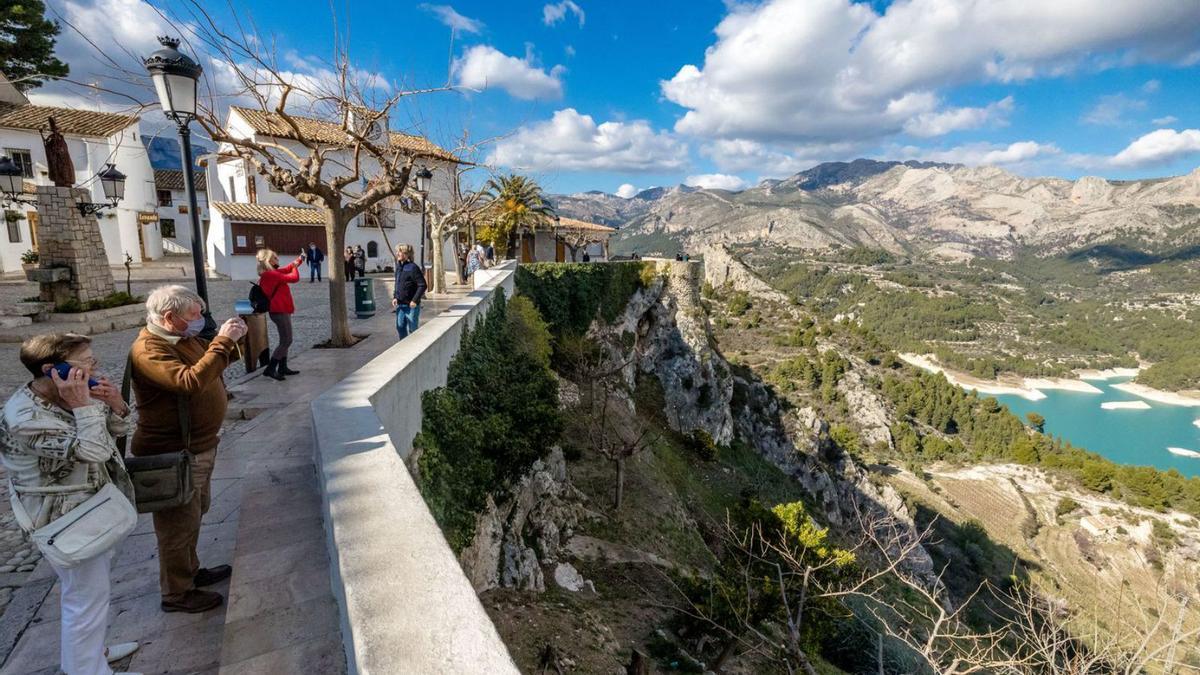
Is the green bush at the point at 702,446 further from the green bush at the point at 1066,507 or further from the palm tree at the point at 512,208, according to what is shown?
the green bush at the point at 1066,507

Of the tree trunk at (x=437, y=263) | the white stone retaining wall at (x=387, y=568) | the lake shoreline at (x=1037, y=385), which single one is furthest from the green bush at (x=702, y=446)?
the lake shoreline at (x=1037, y=385)

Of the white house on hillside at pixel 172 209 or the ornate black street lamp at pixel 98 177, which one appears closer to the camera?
the ornate black street lamp at pixel 98 177

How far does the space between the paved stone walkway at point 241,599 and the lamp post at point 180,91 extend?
2116 millimetres

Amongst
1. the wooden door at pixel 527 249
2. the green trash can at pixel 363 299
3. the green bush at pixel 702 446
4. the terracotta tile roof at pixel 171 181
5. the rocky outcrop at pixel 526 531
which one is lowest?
the green bush at pixel 702 446

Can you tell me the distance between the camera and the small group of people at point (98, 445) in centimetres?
213

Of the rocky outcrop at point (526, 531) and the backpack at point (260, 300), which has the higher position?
the backpack at point (260, 300)

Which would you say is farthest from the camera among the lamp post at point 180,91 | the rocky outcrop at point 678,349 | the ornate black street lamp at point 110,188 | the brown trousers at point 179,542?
the rocky outcrop at point 678,349

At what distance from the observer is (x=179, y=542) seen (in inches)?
108

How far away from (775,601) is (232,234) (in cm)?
2599

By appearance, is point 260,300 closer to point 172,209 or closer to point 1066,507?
point 172,209

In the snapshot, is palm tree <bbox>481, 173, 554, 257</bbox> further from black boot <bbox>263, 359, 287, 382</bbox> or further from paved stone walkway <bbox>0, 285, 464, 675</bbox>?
paved stone walkway <bbox>0, 285, 464, 675</bbox>

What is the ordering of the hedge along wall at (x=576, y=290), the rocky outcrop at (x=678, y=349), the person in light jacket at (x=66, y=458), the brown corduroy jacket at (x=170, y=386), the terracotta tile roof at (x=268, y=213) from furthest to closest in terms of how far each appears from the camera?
1. the rocky outcrop at (x=678, y=349)
2. the terracotta tile roof at (x=268, y=213)
3. the hedge along wall at (x=576, y=290)
4. the brown corduroy jacket at (x=170, y=386)
5. the person in light jacket at (x=66, y=458)

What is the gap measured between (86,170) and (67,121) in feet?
6.98

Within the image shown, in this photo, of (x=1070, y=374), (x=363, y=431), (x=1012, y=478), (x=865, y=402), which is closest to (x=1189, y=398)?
(x=1070, y=374)
